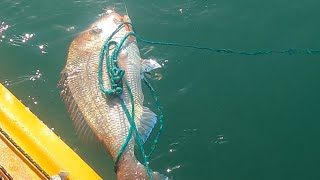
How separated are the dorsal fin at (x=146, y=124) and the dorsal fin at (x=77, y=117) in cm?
47

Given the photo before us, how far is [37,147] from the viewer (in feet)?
14.5

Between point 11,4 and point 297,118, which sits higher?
point 11,4

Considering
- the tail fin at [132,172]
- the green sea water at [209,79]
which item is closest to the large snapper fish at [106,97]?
the tail fin at [132,172]

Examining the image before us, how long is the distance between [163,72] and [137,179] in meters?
2.01

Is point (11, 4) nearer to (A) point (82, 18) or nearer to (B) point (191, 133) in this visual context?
(A) point (82, 18)

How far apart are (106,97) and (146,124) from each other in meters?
0.49

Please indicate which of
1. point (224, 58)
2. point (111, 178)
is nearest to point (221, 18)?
point (224, 58)

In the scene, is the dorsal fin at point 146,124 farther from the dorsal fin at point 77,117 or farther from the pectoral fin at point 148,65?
the pectoral fin at point 148,65

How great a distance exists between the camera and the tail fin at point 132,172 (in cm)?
433

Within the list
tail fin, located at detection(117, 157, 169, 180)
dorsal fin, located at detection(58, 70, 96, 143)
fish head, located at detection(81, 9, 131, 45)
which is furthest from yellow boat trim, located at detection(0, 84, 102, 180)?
fish head, located at detection(81, 9, 131, 45)

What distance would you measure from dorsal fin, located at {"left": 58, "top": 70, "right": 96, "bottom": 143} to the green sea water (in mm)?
213

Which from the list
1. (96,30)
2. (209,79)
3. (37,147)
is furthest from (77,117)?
(209,79)

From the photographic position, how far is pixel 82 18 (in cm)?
686

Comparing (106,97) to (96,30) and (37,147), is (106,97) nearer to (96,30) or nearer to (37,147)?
(37,147)
